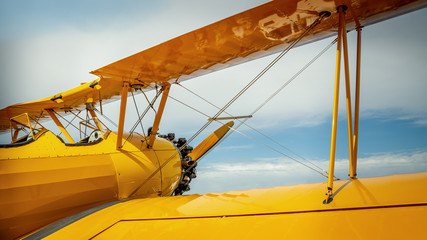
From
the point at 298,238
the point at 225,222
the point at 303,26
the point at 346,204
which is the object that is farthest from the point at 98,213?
the point at 303,26

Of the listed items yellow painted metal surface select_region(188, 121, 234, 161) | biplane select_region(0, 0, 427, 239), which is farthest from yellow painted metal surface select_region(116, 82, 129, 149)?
yellow painted metal surface select_region(188, 121, 234, 161)

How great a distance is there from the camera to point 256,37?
3.21 m

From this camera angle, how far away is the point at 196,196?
10.0ft

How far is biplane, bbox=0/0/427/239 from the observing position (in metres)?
1.71

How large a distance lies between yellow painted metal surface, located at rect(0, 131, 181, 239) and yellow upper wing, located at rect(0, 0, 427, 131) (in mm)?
1121

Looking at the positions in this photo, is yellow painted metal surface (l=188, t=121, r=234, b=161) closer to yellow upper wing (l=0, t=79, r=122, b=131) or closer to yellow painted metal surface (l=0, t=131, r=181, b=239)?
yellow painted metal surface (l=0, t=131, r=181, b=239)

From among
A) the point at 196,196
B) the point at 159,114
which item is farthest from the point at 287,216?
the point at 159,114

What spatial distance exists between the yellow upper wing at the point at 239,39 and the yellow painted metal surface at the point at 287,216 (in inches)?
66.5

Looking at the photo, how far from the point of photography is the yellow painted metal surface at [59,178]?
2723mm

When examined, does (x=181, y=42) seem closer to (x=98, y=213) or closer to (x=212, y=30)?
(x=212, y=30)

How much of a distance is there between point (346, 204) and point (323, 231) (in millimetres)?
430

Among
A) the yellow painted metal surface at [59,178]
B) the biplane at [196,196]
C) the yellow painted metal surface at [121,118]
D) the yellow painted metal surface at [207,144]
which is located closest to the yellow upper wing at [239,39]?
the biplane at [196,196]

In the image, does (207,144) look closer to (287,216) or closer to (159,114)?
(159,114)

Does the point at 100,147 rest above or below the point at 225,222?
above
